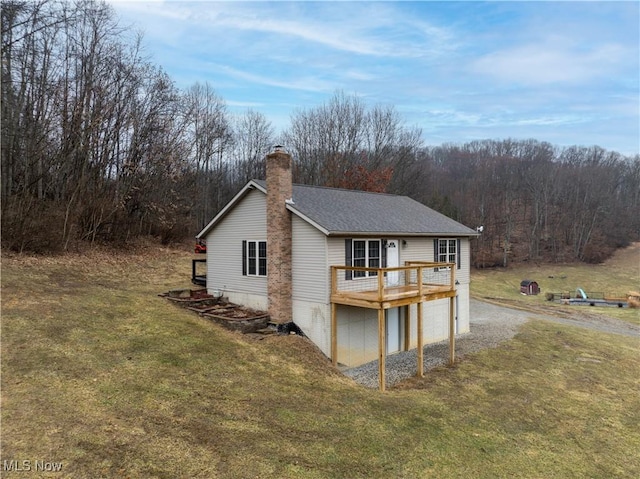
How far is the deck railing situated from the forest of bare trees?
1360cm

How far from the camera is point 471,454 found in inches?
326

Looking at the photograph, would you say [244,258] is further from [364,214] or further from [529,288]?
[529,288]

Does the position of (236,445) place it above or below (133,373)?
below

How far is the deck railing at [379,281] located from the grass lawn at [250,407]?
2.45m

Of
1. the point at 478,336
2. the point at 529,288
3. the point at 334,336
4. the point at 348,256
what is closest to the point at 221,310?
the point at 334,336

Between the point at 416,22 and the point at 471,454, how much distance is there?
16.5m

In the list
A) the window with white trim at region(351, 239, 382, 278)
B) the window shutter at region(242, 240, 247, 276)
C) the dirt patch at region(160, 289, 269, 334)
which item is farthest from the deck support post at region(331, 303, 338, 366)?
the window shutter at region(242, 240, 247, 276)

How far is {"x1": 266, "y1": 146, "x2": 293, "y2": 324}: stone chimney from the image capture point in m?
14.0

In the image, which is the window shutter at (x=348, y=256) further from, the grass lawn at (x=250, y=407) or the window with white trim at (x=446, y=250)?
the window with white trim at (x=446, y=250)

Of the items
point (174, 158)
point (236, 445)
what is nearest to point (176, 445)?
point (236, 445)

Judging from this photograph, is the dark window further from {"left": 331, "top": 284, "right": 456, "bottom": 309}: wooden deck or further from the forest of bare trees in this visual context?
the forest of bare trees

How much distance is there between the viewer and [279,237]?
13961 millimetres

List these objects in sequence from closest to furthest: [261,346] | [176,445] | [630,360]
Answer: [176,445] → [261,346] → [630,360]

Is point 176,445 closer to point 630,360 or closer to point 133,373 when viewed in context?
point 133,373
